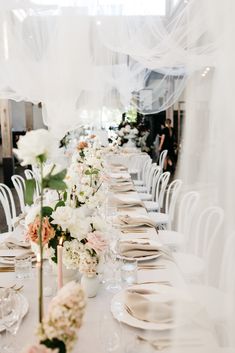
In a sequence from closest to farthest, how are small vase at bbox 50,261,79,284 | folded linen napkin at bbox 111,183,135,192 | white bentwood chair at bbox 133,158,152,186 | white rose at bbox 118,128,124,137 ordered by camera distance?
small vase at bbox 50,261,79,284 < folded linen napkin at bbox 111,183,135,192 < white bentwood chair at bbox 133,158,152,186 < white rose at bbox 118,128,124,137

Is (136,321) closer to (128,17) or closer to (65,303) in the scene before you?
(65,303)

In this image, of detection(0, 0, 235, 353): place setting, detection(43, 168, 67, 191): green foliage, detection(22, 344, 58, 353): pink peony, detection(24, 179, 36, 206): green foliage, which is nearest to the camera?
detection(22, 344, 58, 353): pink peony

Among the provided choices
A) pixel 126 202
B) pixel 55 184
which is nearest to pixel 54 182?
pixel 55 184

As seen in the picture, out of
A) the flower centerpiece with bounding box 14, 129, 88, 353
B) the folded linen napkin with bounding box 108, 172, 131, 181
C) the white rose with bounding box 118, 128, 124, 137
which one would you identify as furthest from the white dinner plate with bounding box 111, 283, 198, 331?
the white rose with bounding box 118, 128, 124, 137

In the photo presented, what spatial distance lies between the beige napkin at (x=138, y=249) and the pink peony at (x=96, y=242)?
57 centimetres

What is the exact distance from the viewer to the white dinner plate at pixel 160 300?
1.15m

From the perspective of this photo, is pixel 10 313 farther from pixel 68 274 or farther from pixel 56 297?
pixel 56 297

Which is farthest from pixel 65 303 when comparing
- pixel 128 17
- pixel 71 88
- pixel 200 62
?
pixel 71 88

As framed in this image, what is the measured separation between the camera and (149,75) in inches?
323

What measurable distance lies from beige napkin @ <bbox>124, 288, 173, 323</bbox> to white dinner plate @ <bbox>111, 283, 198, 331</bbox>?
0.02 meters

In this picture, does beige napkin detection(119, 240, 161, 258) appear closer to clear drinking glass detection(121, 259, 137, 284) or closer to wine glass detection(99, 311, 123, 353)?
clear drinking glass detection(121, 259, 137, 284)

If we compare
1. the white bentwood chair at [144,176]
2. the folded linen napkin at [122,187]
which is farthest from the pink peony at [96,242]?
the white bentwood chair at [144,176]

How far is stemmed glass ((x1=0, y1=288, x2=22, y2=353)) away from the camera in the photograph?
1438mm

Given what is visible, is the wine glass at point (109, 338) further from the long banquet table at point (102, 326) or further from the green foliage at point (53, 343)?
the green foliage at point (53, 343)
